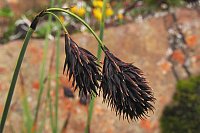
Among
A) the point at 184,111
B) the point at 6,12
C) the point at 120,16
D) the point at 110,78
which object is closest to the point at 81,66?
the point at 110,78

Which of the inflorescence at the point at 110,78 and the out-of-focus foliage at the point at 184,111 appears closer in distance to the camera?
the inflorescence at the point at 110,78

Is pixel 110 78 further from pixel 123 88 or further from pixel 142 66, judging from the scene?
pixel 142 66

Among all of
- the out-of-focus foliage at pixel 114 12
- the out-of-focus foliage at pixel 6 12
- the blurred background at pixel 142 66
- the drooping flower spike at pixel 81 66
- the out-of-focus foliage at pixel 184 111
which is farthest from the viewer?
the out-of-focus foliage at pixel 6 12

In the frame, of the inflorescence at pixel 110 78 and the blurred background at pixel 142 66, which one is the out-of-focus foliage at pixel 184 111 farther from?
the inflorescence at pixel 110 78

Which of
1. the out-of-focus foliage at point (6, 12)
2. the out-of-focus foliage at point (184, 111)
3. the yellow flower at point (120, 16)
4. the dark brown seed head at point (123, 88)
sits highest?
the out-of-focus foliage at point (6, 12)

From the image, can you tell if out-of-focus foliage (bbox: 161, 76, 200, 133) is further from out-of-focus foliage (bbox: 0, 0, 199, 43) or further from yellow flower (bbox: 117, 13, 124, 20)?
yellow flower (bbox: 117, 13, 124, 20)

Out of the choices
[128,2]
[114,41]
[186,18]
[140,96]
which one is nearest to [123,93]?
[140,96]

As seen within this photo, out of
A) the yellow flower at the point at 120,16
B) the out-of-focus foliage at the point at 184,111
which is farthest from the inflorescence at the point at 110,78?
the yellow flower at the point at 120,16

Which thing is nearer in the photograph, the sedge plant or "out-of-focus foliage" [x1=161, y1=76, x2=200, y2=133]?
the sedge plant

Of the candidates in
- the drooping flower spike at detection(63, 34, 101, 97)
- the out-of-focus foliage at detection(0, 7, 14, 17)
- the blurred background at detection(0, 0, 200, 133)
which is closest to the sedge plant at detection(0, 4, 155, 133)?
the drooping flower spike at detection(63, 34, 101, 97)
